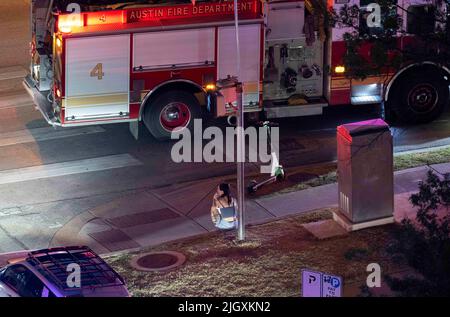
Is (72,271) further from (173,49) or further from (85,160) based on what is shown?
(173,49)

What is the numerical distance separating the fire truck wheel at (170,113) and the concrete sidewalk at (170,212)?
Answer: 2.06 meters

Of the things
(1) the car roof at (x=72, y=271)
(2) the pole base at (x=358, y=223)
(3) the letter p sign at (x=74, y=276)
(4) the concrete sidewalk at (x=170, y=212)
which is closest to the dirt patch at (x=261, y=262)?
(2) the pole base at (x=358, y=223)

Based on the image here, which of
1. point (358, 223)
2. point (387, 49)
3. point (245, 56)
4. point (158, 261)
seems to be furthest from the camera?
point (245, 56)

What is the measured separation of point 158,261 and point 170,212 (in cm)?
198

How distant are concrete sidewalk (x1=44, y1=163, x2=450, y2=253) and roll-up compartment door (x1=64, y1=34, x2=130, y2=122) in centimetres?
208

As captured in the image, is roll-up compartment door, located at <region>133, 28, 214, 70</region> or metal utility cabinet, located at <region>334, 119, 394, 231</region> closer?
metal utility cabinet, located at <region>334, 119, 394, 231</region>

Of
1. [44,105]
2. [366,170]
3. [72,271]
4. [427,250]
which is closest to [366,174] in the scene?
[366,170]

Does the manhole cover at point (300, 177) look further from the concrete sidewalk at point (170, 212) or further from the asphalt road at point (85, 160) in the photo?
the asphalt road at point (85, 160)

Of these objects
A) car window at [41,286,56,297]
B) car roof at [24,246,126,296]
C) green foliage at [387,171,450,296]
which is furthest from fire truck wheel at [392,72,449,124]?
car window at [41,286,56,297]

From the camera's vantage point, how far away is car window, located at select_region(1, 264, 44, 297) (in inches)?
422

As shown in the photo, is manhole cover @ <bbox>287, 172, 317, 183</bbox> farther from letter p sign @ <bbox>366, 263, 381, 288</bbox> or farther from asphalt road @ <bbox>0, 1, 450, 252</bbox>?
letter p sign @ <bbox>366, 263, 381, 288</bbox>

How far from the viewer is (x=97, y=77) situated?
17250 mm

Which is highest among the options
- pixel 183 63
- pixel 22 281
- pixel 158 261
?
pixel 183 63
